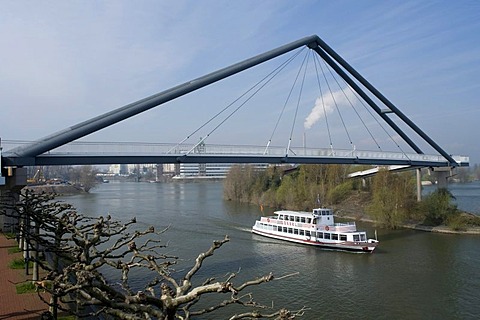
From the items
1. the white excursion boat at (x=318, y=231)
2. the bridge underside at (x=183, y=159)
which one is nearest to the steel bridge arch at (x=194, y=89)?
the bridge underside at (x=183, y=159)

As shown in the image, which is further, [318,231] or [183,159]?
[318,231]

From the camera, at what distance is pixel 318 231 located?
12445mm

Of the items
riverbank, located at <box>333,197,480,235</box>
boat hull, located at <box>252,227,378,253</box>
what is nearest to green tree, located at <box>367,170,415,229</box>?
riverbank, located at <box>333,197,480,235</box>

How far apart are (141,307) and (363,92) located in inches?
710

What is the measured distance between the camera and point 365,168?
23141 mm

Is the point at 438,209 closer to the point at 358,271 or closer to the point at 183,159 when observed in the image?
the point at 358,271

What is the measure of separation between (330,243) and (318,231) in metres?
0.59

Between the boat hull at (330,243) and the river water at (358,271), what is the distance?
280mm

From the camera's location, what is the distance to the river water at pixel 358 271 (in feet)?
23.0

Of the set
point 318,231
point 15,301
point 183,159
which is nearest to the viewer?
point 15,301

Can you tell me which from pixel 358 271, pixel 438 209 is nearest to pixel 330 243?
pixel 358 271

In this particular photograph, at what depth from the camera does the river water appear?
7008 mm

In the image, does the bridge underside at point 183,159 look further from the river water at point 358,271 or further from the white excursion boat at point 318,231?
the river water at point 358,271

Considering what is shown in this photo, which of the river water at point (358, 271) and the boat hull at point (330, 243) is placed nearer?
the river water at point (358, 271)
